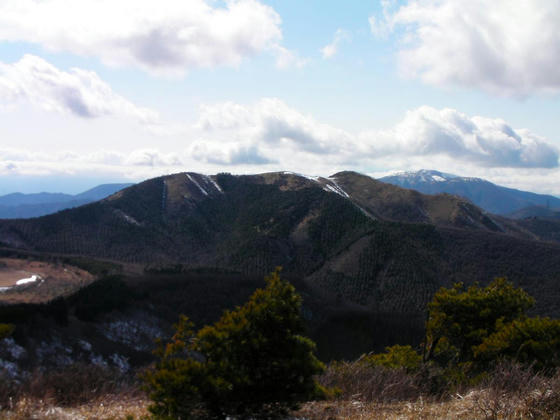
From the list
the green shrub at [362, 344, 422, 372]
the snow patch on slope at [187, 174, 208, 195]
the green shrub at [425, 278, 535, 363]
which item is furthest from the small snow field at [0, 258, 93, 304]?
the snow patch on slope at [187, 174, 208, 195]

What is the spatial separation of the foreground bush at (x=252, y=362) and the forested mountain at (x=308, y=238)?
255 ft

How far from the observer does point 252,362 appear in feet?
26.2

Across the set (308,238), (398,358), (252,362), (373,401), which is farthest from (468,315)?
(308,238)

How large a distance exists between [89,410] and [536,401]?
30.0ft

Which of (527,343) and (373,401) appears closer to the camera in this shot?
(373,401)

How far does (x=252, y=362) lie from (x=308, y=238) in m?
114

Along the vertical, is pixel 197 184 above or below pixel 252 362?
above

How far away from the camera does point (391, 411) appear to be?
8.59 meters

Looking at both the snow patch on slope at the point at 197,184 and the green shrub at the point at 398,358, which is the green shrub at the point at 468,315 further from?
the snow patch on slope at the point at 197,184

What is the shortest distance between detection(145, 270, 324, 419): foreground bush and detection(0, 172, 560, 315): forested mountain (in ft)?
255

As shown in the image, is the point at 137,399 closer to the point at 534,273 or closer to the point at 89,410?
the point at 89,410

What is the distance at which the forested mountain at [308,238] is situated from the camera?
305 feet

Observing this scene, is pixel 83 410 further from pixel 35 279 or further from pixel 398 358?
pixel 35 279

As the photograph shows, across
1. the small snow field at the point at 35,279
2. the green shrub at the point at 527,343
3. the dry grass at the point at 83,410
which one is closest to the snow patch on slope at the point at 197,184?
the small snow field at the point at 35,279
